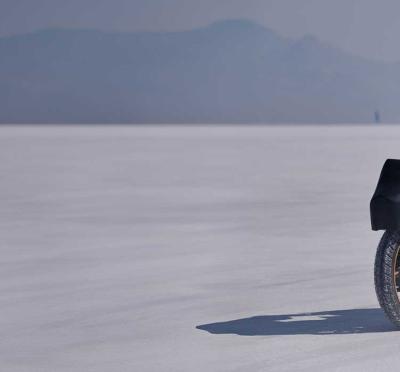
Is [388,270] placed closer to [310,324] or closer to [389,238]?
[389,238]

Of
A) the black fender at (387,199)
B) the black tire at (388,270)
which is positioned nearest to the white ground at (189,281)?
the black tire at (388,270)

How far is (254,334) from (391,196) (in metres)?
1.16

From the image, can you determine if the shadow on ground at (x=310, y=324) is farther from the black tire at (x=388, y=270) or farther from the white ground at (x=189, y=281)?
the black tire at (x=388, y=270)

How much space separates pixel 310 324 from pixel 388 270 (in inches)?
34.5

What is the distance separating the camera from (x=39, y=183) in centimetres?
2522

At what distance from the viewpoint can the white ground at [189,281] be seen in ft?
23.1

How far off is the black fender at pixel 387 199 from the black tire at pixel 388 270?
8 cm

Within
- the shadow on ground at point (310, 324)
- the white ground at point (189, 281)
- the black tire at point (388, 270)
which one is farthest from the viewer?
the shadow on ground at point (310, 324)

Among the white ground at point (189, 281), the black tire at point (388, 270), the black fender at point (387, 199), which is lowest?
the white ground at point (189, 281)

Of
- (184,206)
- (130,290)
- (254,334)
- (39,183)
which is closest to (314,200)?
(184,206)

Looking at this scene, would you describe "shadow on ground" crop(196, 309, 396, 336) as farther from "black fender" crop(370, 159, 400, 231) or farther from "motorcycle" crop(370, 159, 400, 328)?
"black fender" crop(370, 159, 400, 231)

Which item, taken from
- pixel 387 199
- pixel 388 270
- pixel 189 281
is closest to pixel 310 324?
pixel 388 270

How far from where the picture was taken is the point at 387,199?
7383mm

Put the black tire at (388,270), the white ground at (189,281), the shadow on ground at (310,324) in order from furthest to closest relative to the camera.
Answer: the shadow on ground at (310,324) → the black tire at (388,270) → the white ground at (189,281)
